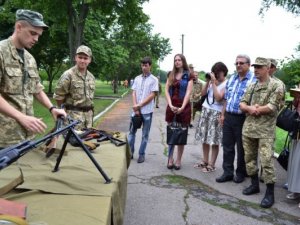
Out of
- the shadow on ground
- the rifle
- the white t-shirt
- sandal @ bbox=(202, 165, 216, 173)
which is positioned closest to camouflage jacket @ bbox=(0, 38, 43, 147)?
the rifle

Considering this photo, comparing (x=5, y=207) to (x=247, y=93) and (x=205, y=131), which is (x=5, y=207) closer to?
(x=247, y=93)

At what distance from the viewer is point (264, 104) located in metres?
5.01

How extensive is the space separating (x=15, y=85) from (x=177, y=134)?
12.4 feet

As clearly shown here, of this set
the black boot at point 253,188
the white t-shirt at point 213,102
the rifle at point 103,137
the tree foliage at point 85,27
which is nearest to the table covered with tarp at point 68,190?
the rifle at point 103,137

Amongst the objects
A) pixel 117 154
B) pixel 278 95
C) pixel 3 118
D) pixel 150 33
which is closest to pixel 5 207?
pixel 3 118

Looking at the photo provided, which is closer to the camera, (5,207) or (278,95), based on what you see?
(5,207)

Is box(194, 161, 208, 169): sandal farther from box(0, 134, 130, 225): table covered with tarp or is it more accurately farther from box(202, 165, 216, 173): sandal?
box(0, 134, 130, 225): table covered with tarp

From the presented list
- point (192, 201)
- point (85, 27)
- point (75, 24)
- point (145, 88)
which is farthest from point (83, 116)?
point (85, 27)

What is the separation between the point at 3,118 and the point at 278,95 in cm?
341

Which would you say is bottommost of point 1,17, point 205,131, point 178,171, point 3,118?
point 178,171

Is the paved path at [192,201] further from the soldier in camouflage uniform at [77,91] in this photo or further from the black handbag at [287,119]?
the soldier in camouflage uniform at [77,91]

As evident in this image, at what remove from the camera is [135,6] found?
1755 cm

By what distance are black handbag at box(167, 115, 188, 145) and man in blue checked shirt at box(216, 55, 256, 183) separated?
2.50ft

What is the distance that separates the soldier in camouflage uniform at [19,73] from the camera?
2.88 metres
